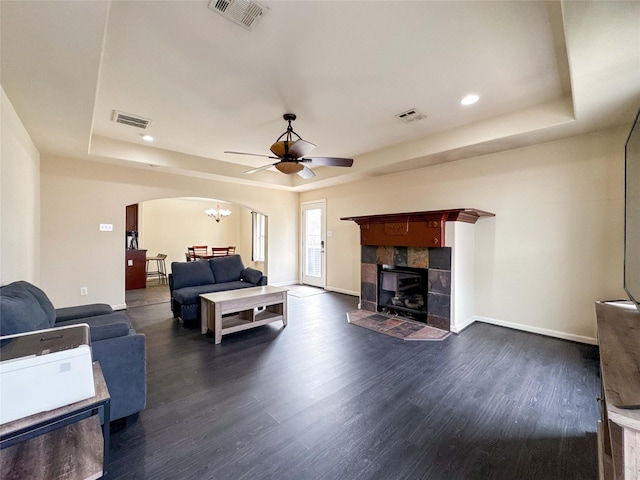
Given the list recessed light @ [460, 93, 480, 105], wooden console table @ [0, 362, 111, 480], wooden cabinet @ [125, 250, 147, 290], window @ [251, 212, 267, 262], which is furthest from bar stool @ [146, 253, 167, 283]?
recessed light @ [460, 93, 480, 105]

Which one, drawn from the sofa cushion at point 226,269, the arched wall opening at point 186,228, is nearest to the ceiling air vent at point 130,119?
the sofa cushion at point 226,269

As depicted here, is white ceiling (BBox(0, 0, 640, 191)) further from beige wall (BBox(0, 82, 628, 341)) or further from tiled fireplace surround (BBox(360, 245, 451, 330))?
tiled fireplace surround (BBox(360, 245, 451, 330))

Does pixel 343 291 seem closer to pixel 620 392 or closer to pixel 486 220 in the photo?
pixel 486 220

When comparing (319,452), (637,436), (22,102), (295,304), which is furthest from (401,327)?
(22,102)

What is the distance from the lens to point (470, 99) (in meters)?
3.04

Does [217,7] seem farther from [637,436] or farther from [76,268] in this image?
[76,268]

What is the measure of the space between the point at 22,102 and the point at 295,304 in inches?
173

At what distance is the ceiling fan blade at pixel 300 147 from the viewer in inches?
119

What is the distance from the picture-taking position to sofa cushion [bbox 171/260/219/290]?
436 cm

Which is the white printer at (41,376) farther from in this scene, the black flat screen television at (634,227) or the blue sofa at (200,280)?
the black flat screen television at (634,227)

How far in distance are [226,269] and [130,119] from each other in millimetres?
2691

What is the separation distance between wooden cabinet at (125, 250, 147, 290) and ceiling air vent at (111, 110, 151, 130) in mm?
4162

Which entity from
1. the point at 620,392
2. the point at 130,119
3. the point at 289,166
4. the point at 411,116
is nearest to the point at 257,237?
the point at 130,119

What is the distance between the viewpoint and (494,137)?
3453 mm
